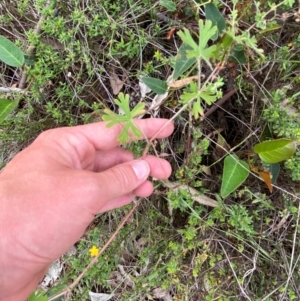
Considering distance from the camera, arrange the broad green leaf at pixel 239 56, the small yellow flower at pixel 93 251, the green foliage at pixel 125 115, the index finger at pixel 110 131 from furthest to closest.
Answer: the small yellow flower at pixel 93 251
the index finger at pixel 110 131
the broad green leaf at pixel 239 56
the green foliage at pixel 125 115

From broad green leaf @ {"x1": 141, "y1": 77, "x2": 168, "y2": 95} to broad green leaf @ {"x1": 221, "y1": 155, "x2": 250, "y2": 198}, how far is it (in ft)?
1.11

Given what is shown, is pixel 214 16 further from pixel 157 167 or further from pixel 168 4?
pixel 157 167

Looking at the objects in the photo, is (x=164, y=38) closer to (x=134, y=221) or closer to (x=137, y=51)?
(x=137, y=51)

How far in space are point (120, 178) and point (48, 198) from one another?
0.23 metres

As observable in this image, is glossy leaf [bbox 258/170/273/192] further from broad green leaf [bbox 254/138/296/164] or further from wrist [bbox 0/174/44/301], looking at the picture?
wrist [bbox 0/174/44/301]

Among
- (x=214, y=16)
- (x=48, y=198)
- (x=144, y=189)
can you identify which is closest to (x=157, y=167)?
(x=144, y=189)

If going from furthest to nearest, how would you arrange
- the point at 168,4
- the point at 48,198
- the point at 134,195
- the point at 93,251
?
1. the point at 93,251
2. the point at 134,195
3. the point at 168,4
4. the point at 48,198

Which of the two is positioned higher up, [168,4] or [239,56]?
[168,4]

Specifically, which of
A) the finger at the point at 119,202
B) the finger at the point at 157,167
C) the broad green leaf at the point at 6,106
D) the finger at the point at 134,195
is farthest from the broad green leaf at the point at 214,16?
the broad green leaf at the point at 6,106

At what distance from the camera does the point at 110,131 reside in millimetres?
1460

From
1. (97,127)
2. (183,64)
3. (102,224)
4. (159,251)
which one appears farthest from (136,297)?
(183,64)

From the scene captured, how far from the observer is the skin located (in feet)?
3.99

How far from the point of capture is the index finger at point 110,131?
1.43 metres

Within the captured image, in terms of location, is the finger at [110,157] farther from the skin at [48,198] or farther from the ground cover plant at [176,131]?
the skin at [48,198]
